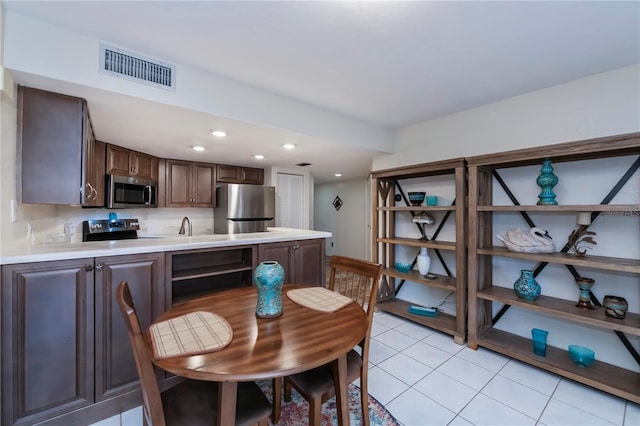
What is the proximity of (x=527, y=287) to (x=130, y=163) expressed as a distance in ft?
14.8

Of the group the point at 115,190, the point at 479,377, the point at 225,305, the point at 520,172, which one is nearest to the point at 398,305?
the point at 479,377

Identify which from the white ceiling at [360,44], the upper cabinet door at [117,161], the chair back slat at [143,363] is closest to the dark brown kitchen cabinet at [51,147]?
the white ceiling at [360,44]

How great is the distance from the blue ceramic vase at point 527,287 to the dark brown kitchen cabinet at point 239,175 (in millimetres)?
3862

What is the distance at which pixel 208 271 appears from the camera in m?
2.15

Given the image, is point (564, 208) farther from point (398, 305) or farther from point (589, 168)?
point (398, 305)

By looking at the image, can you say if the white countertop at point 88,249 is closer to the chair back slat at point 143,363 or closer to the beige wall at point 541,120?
the chair back slat at point 143,363

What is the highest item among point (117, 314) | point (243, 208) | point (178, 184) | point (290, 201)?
point (178, 184)

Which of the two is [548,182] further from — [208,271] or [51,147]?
[51,147]

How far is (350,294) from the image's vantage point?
3.99 meters

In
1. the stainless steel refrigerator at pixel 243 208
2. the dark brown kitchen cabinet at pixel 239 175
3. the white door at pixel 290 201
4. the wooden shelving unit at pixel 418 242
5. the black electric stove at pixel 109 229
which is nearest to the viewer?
the wooden shelving unit at pixel 418 242

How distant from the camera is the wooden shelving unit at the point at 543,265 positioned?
1783 millimetres

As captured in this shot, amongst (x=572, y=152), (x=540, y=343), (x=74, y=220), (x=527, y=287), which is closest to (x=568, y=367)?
(x=540, y=343)

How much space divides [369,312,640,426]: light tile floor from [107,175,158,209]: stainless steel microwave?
329 centimetres

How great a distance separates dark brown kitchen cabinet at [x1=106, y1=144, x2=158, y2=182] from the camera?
3070 millimetres
